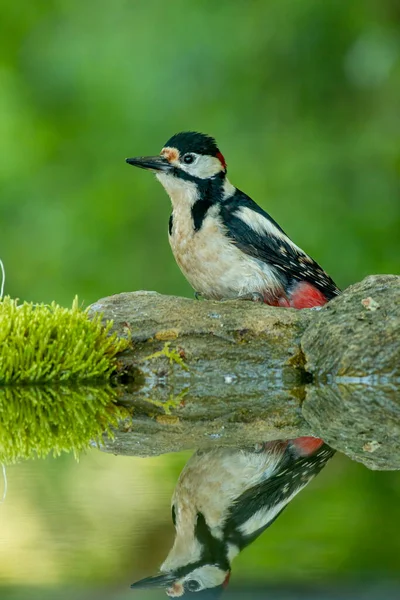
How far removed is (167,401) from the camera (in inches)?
173

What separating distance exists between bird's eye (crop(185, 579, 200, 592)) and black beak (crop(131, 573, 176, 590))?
0.03m

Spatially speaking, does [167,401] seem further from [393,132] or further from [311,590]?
[393,132]

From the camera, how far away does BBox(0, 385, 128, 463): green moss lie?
333cm

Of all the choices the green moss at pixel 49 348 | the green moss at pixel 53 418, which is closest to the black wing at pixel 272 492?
the green moss at pixel 53 418

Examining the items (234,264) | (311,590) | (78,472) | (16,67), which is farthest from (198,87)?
(311,590)

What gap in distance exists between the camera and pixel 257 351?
4.93m

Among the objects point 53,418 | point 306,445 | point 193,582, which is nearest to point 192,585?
point 193,582

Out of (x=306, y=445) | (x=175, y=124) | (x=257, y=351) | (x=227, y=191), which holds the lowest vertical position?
(x=306, y=445)

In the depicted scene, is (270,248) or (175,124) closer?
(270,248)

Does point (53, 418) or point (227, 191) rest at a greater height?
point (227, 191)

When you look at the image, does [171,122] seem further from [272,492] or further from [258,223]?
[272,492]

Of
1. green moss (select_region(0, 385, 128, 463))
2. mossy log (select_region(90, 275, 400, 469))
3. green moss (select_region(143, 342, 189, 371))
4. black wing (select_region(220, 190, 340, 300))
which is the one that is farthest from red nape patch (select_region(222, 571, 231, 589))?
black wing (select_region(220, 190, 340, 300))

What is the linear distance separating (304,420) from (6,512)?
156 centimetres

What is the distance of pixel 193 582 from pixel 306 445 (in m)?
1.24
